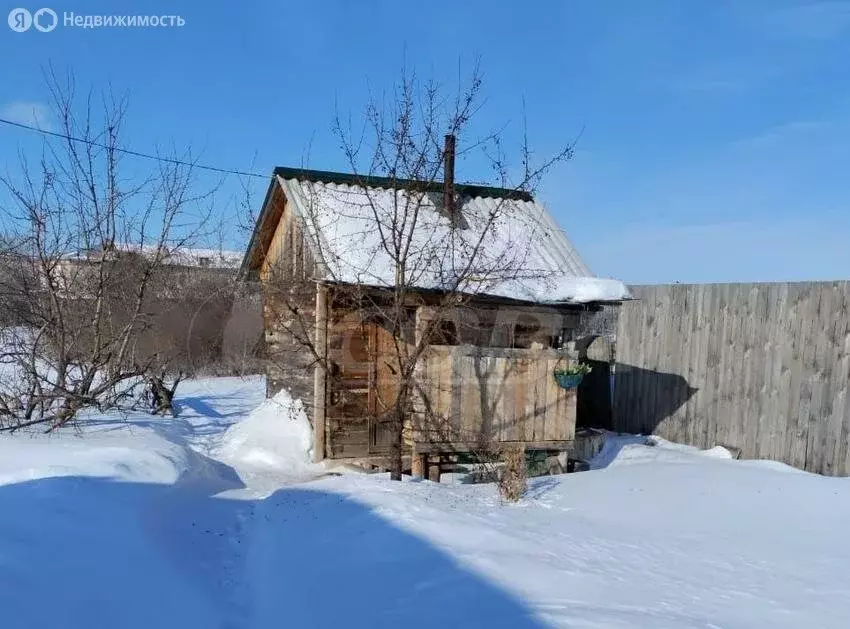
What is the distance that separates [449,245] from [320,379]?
111 inches

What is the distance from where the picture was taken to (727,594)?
3.65 meters

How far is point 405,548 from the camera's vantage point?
13.8 ft

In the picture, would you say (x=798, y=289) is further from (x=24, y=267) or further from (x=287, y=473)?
(x=24, y=267)

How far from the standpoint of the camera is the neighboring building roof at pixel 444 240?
7.69 metres

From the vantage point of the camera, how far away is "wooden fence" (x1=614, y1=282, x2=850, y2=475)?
702cm

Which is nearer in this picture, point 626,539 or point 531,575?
point 531,575

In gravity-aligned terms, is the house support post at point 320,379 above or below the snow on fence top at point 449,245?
below

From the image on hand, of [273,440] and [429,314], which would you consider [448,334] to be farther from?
[273,440]

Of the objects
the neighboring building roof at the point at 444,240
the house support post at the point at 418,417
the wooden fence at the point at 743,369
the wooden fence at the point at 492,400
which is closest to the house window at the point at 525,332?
the neighboring building roof at the point at 444,240

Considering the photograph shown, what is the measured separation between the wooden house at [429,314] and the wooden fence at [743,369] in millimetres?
1214

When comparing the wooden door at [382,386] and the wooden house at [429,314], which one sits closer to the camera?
the wooden house at [429,314]

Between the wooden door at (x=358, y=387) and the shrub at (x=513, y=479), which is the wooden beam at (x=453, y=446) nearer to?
the shrub at (x=513, y=479)

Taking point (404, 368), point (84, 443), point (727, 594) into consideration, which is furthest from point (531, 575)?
point (84, 443)

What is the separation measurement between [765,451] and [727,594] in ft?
15.7
